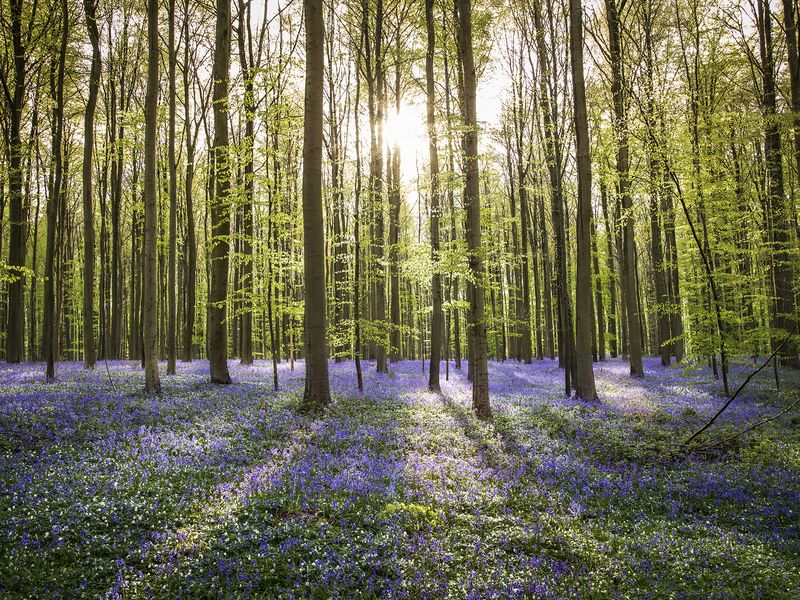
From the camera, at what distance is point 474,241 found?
12.2 meters

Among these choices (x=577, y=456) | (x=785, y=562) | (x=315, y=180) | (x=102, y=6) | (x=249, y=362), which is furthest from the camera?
(x=249, y=362)

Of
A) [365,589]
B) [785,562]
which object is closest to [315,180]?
[365,589]

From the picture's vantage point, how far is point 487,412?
11.9 m

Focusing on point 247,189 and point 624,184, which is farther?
point 624,184

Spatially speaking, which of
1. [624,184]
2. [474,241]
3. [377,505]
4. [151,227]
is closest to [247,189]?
[151,227]

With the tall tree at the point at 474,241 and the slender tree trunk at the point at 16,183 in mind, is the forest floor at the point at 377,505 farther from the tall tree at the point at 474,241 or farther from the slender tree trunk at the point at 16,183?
the slender tree trunk at the point at 16,183

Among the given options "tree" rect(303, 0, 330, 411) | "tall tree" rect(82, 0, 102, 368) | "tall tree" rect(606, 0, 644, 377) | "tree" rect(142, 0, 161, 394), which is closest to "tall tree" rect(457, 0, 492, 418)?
"tree" rect(303, 0, 330, 411)

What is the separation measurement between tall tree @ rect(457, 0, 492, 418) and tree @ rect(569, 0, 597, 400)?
3.70 metres

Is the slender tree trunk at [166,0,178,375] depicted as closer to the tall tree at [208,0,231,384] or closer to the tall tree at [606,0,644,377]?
the tall tree at [208,0,231,384]

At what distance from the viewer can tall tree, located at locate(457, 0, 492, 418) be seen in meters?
12.0

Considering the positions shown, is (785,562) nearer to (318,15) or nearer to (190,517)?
(190,517)

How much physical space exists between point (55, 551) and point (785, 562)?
7625mm

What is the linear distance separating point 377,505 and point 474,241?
789 centimetres

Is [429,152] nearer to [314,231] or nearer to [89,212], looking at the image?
[314,231]
